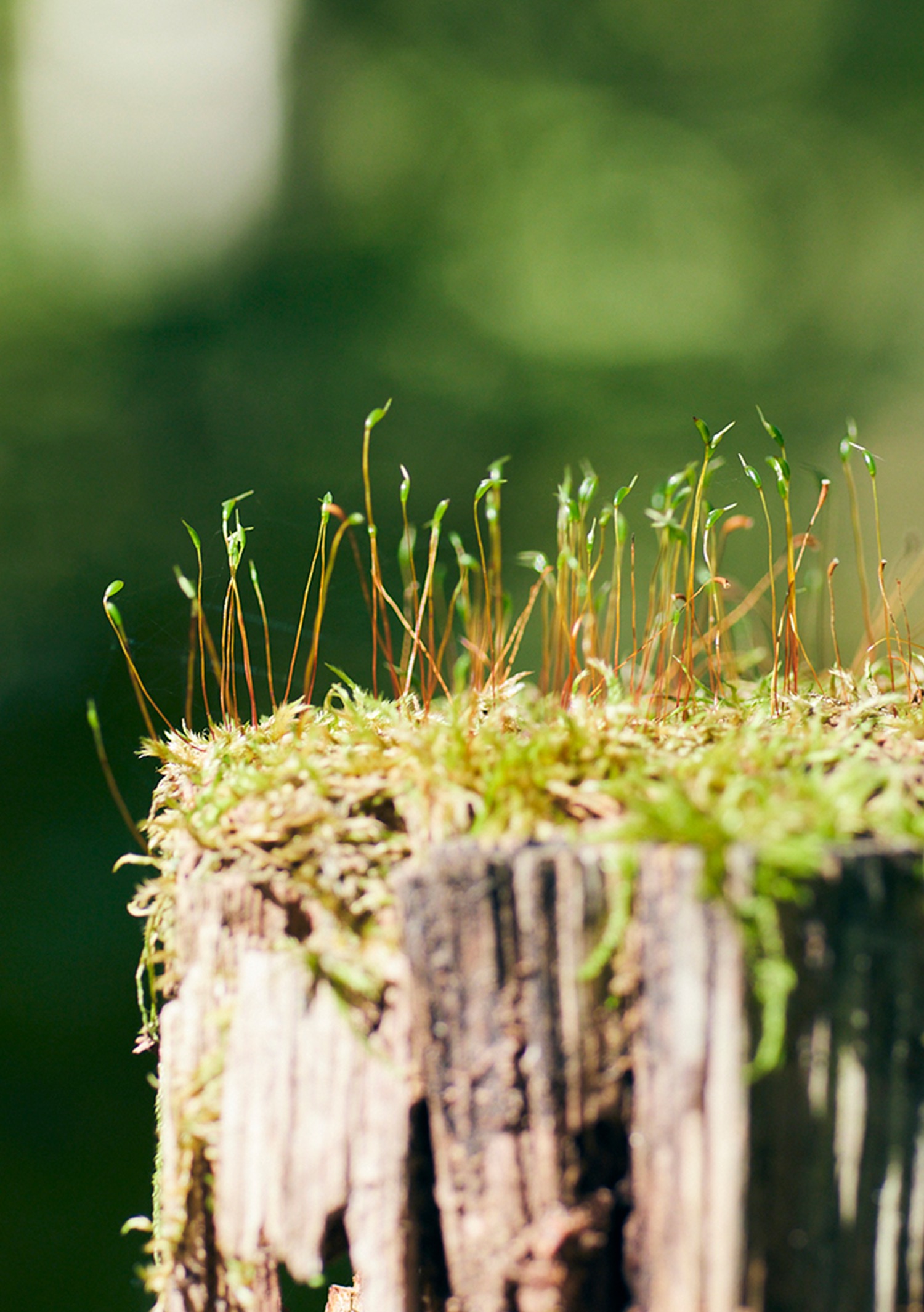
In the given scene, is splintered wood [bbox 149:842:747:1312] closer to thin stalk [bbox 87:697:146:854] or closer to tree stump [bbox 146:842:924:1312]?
tree stump [bbox 146:842:924:1312]

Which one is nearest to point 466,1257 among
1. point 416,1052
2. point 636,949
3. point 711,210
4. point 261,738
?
point 416,1052

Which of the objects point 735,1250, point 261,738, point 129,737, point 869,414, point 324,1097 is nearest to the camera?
point 735,1250

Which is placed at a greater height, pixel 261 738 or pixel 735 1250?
pixel 261 738

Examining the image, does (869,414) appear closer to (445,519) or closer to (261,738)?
(445,519)

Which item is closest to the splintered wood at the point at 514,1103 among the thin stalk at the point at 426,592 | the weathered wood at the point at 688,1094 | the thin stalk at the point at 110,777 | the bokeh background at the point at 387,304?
the weathered wood at the point at 688,1094

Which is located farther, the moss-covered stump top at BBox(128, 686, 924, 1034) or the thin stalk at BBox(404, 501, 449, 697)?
the thin stalk at BBox(404, 501, 449, 697)

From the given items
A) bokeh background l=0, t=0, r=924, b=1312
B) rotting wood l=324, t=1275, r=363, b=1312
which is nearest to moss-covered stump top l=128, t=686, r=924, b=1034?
rotting wood l=324, t=1275, r=363, b=1312

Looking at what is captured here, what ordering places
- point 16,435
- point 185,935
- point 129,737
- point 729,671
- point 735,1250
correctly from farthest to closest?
1. point 16,435
2. point 129,737
3. point 729,671
4. point 185,935
5. point 735,1250

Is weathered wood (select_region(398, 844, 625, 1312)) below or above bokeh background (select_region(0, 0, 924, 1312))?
below

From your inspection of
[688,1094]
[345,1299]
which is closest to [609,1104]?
[688,1094]
